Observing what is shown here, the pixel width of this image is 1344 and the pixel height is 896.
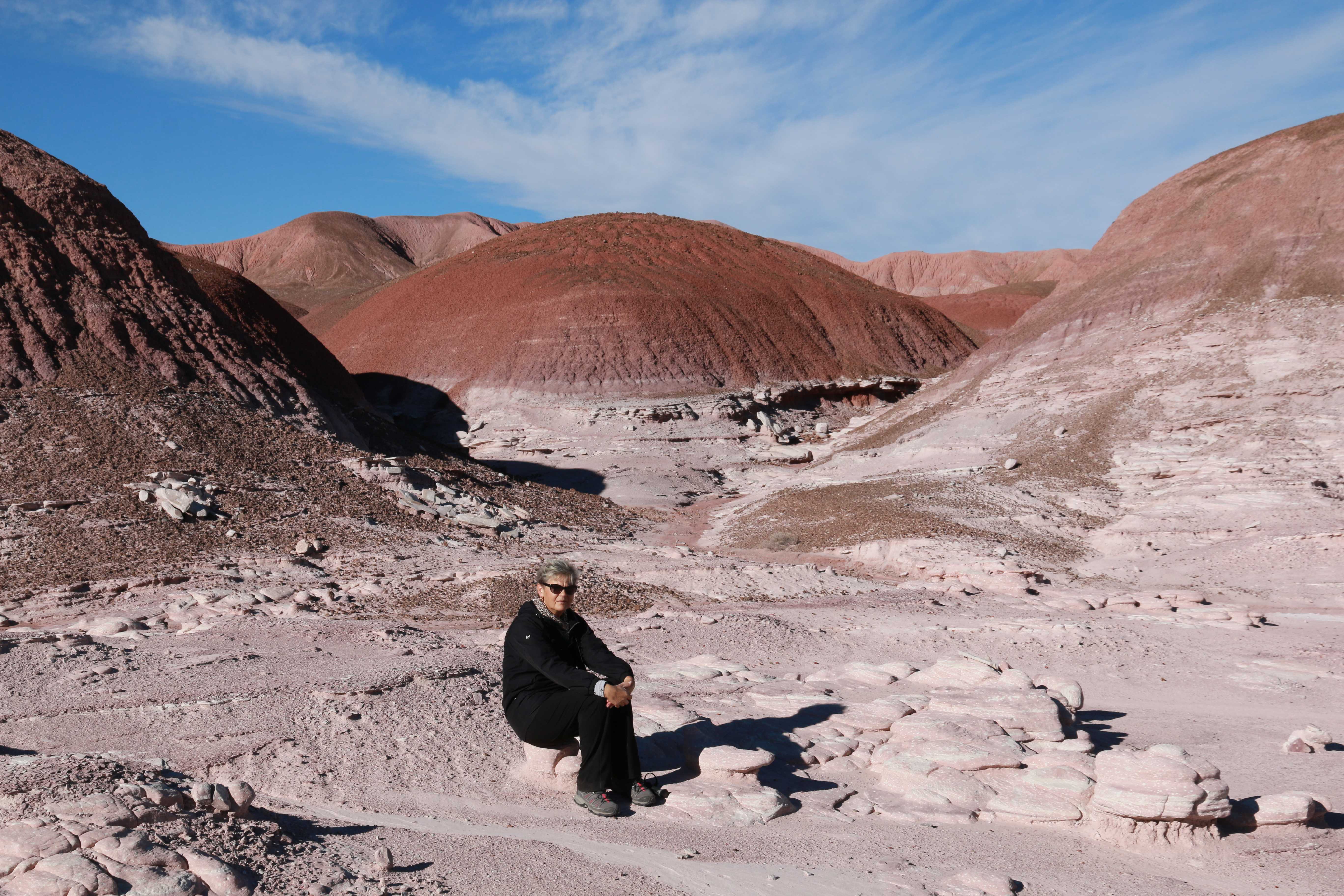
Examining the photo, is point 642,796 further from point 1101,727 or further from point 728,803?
point 1101,727

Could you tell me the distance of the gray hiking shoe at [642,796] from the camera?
13.4 feet

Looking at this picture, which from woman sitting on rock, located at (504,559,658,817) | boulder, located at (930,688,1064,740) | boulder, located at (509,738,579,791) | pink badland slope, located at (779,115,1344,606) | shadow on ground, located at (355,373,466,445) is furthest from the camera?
shadow on ground, located at (355,373,466,445)

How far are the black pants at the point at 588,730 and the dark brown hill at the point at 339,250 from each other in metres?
82.9

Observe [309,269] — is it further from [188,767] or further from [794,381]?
[188,767]

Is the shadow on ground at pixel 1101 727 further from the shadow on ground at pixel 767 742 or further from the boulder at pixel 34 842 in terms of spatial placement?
the boulder at pixel 34 842

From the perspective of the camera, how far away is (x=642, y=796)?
409 centimetres

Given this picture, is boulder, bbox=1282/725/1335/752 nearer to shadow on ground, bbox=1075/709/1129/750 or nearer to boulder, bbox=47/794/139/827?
shadow on ground, bbox=1075/709/1129/750

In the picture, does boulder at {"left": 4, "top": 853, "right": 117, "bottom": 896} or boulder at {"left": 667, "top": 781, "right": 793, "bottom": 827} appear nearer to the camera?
boulder at {"left": 4, "top": 853, "right": 117, "bottom": 896}

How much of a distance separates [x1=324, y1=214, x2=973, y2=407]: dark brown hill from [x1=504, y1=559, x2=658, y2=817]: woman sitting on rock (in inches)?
1031

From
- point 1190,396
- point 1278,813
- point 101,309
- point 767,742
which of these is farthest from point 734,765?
point 1190,396

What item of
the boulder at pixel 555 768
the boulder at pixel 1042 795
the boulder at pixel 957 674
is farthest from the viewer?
the boulder at pixel 957 674

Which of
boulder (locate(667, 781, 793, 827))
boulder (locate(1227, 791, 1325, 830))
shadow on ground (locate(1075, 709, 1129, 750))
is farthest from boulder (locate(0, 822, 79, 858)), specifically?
shadow on ground (locate(1075, 709, 1129, 750))

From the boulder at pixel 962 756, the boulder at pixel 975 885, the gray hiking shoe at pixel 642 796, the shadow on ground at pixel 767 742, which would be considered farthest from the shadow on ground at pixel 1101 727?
the gray hiking shoe at pixel 642 796

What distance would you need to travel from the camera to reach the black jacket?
402 cm
